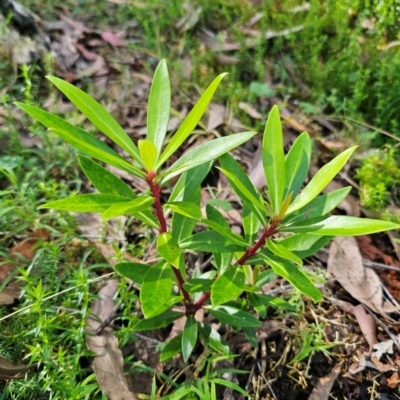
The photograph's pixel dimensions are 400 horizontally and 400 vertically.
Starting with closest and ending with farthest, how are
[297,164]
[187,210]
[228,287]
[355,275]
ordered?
[187,210] → [228,287] → [297,164] → [355,275]

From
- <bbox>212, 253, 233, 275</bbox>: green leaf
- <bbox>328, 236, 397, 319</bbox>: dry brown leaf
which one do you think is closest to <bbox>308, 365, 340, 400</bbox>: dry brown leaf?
<bbox>328, 236, 397, 319</bbox>: dry brown leaf

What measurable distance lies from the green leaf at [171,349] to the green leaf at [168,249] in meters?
0.61

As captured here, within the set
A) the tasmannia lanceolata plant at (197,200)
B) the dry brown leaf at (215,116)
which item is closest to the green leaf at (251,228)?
the tasmannia lanceolata plant at (197,200)

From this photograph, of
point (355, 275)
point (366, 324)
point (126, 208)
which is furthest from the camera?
point (355, 275)

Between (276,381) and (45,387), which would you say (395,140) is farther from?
(45,387)

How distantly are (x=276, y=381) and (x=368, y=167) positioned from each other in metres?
1.43

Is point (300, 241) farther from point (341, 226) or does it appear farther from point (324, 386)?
point (324, 386)

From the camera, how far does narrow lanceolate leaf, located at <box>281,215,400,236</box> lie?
112cm

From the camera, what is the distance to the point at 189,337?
1.57 metres

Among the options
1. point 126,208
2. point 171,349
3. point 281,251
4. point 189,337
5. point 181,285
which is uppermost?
point 126,208

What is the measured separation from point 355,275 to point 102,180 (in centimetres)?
147

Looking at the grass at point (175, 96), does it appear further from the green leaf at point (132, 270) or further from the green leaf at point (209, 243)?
the green leaf at point (209, 243)

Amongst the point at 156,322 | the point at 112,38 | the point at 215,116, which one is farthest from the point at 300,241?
the point at 112,38

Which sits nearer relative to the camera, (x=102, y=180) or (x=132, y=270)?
(x=102, y=180)
